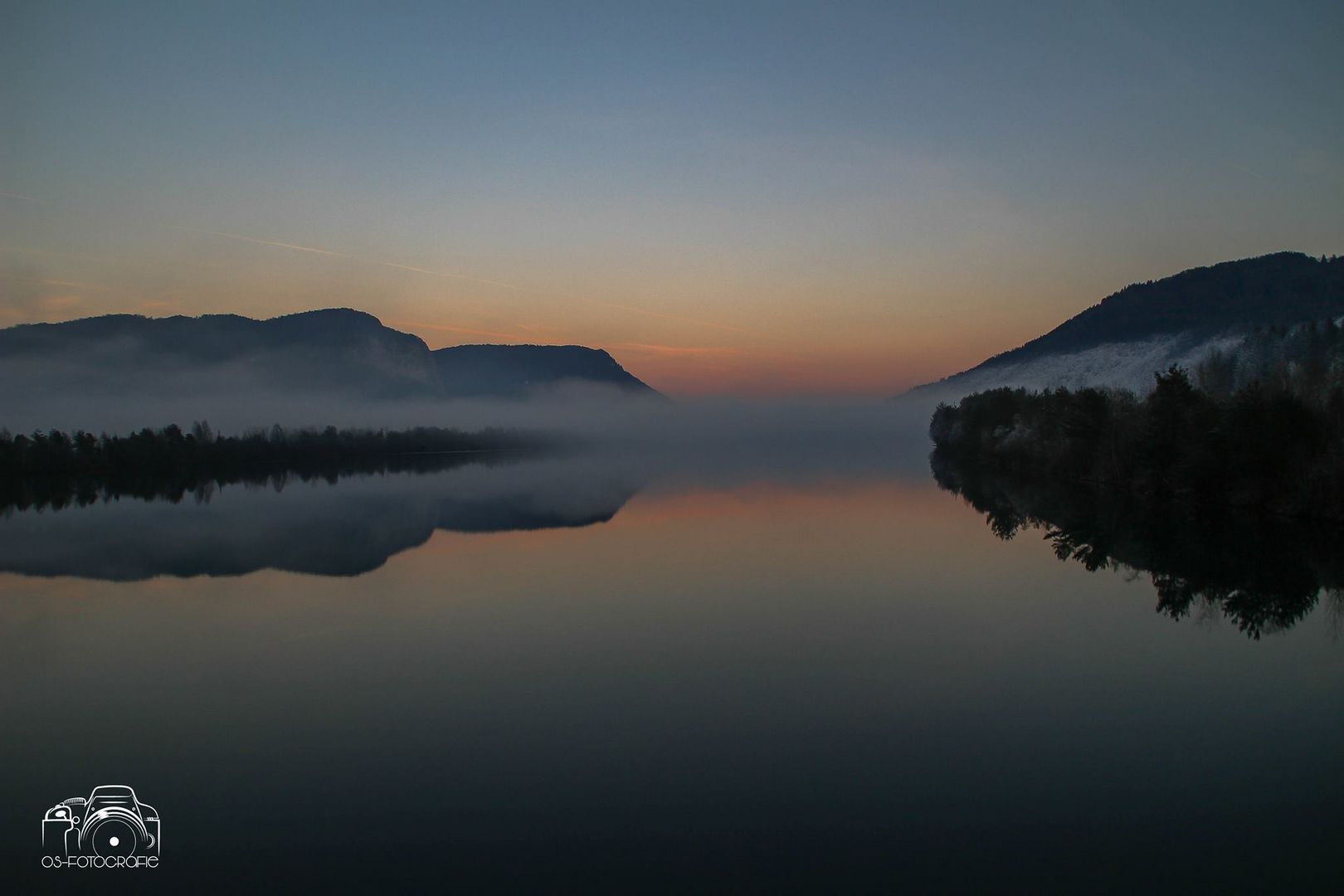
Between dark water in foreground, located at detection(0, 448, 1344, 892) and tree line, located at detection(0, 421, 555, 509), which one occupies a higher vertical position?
tree line, located at detection(0, 421, 555, 509)

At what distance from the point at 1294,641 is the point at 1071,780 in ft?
30.5

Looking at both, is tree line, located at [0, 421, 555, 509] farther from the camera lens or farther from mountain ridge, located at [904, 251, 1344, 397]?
mountain ridge, located at [904, 251, 1344, 397]

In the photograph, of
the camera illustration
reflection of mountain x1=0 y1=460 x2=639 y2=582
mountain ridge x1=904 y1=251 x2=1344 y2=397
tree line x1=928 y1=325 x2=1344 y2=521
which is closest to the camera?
the camera illustration

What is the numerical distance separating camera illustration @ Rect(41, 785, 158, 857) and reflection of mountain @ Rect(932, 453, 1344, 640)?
59.5ft

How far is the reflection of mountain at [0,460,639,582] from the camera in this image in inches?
983

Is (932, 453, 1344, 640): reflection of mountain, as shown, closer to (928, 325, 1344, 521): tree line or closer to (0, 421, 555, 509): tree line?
(928, 325, 1344, 521): tree line

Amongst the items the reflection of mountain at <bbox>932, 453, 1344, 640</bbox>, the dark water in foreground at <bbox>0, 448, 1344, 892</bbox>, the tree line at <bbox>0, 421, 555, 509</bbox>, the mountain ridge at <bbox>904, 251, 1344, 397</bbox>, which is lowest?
the reflection of mountain at <bbox>932, 453, 1344, 640</bbox>

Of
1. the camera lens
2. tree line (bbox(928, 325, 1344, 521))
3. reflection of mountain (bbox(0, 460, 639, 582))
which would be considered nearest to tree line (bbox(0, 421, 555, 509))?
reflection of mountain (bbox(0, 460, 639, 582))

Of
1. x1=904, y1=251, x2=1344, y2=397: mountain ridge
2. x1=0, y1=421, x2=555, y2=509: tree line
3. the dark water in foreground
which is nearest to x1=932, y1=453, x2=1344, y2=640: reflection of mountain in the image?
the dark water in foreground

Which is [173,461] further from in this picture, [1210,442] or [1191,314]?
[1191,314]

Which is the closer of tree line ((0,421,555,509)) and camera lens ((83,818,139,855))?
camera lens ((83,818,139,855))

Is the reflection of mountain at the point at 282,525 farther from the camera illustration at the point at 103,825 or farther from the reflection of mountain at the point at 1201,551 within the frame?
the reflection of mountain at the point at 1201,551

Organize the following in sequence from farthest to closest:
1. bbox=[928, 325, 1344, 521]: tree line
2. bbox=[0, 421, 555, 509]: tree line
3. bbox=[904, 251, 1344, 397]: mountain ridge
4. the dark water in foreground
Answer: bbox=[904, 251, 1344, 397]: mountain ridge < bbox=[0, 421, 555, 509]: tree line < bbox=[928, 325, 1344, 521]: tree line < the dark water in foreground

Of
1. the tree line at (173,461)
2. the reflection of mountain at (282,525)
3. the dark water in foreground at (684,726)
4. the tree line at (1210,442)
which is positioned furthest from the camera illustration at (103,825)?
the tree line at (173,461)
